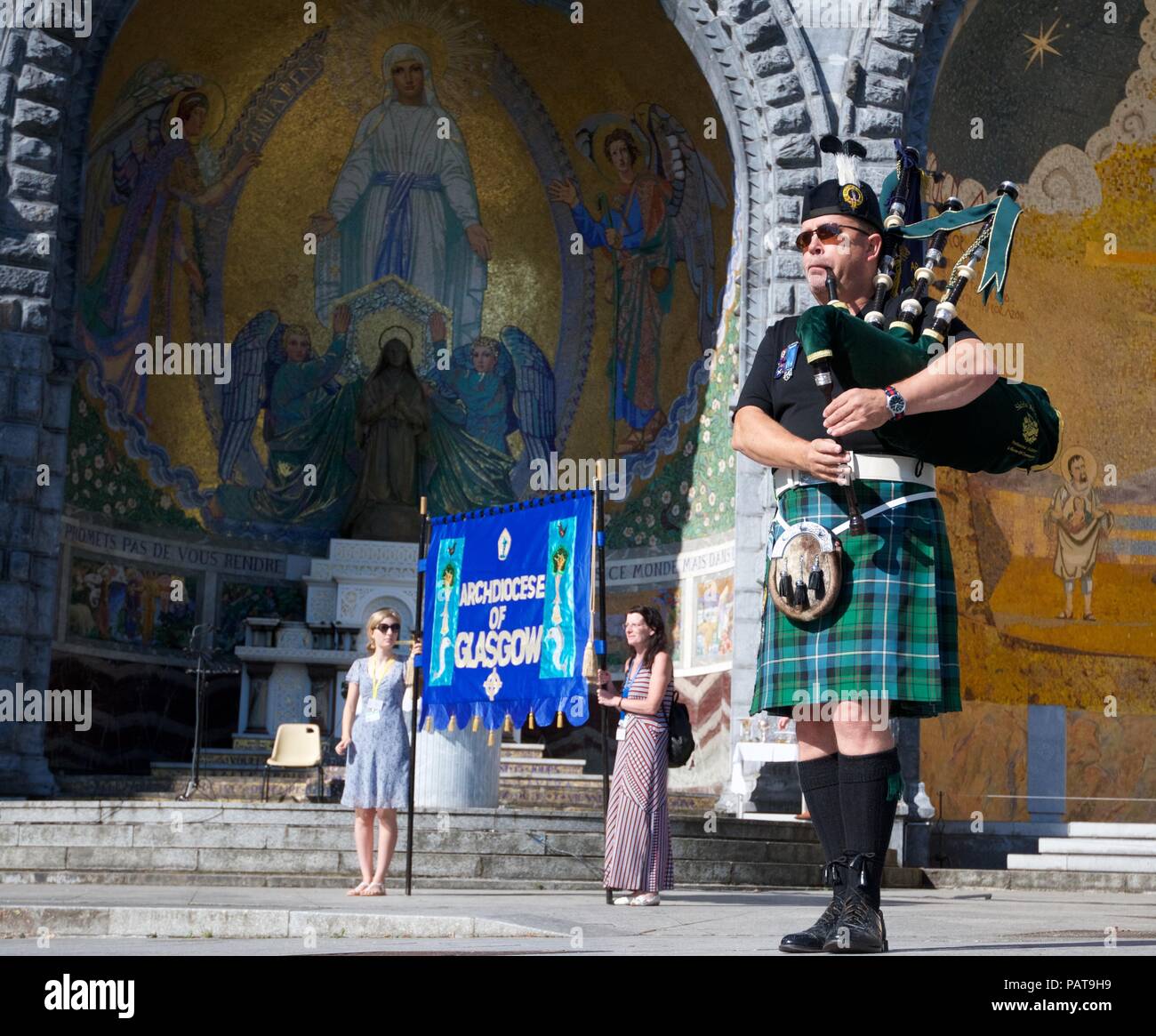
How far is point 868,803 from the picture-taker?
13.2 feet

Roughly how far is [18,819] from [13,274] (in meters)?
4.15

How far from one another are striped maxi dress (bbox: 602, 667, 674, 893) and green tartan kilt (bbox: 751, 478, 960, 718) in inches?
156

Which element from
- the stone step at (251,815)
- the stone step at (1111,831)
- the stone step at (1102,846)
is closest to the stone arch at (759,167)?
the stone step at (1102,846)

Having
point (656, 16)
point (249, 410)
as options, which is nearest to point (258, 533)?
point (249, 410)

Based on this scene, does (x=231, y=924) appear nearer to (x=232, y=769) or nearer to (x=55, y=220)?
(x=55, y=220)

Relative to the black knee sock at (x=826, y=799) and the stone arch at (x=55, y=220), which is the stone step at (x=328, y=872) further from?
the black knee sock at (x=826, y=799)

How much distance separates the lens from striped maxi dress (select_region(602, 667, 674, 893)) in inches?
314

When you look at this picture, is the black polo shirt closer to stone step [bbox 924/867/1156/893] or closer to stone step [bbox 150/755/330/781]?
stone step [bbox 924/867/1156/893]

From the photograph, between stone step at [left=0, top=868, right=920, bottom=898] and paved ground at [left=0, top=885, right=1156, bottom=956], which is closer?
paved ground at [left=0, top=885, right=1156, bottom=956]

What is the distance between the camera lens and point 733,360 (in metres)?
14.9

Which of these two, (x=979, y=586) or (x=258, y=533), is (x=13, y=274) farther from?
(x=979, y=586)

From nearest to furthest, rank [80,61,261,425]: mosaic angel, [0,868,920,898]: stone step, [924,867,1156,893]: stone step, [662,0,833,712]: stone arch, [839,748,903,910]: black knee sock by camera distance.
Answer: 1. [839,748,903,910]: black knee sock
2. [0,868,920,898]: stone step
3. [924,867,1156,893]: stone step
4. [662,0,833,712]: stone arch
5. [80,61,261,425]: mosaic angel

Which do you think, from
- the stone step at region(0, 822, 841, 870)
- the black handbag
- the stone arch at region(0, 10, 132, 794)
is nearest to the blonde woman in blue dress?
the stone step at region(0, 822, 841, 870)

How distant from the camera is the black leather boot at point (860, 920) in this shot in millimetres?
3809
